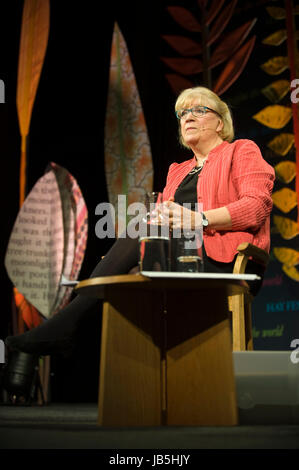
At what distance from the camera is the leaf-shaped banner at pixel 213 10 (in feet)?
11.2

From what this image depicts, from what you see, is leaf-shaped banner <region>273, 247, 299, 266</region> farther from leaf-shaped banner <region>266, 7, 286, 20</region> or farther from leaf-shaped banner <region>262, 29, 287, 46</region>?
leaf-shaped banner <region>266, 7, 286, 20</region>

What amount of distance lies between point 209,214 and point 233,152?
321mm

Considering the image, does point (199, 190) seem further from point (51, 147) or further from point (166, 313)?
point (51, 147)

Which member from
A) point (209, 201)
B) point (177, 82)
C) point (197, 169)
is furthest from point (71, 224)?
point (209, 201)

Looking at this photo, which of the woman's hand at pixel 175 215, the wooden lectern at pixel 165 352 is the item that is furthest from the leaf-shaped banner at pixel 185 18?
the wooden lectern at pixel 165 352

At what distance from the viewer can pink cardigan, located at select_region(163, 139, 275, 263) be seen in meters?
1.66

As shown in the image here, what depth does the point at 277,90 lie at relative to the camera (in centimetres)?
299

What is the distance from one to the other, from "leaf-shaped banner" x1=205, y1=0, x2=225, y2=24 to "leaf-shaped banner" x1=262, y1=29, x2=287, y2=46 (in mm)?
461

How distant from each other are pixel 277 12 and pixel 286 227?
1.18 meters

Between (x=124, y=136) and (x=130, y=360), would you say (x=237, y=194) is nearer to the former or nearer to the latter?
(x=130, y=360)

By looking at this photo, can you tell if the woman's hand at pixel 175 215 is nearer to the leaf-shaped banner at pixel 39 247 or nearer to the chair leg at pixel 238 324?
the chair leg at pixel 238 324

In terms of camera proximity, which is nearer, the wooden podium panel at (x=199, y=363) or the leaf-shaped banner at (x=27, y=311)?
the wooden podium panel at (x=199, y=363)

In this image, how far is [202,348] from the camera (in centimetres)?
127

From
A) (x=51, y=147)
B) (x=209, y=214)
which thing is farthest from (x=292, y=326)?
(x=51, y=147)
